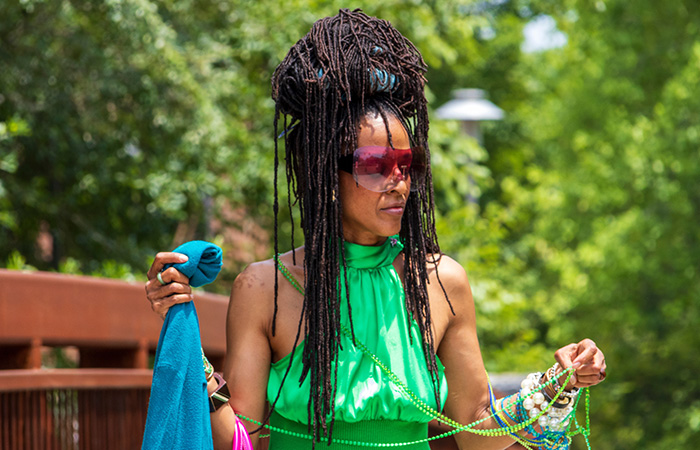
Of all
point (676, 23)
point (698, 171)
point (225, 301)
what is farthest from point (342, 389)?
point (676, 23)

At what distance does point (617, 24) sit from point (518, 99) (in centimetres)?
652

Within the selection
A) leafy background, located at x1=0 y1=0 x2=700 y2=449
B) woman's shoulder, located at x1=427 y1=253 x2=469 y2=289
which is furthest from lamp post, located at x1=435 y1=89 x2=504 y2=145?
woman's shoulder, located at x1=427 y1=253 x2=469 y2=289

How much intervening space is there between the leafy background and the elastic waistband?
2314 mm

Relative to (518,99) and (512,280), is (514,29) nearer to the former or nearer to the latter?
(518,99)

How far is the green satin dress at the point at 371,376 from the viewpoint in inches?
100

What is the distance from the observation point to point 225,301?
4.68 meters

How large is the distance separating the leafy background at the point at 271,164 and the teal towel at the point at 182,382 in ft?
7.90

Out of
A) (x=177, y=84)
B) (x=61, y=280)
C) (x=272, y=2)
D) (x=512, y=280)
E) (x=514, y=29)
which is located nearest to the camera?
(x=61, y=280)

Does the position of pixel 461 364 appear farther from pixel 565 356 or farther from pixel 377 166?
pixel 377 166

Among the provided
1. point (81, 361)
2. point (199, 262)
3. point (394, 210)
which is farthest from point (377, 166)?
point (81, 361)

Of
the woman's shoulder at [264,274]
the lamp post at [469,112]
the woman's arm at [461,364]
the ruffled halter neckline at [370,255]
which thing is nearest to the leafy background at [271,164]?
the lamp post at [469,112]

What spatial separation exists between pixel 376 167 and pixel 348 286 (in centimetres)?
33

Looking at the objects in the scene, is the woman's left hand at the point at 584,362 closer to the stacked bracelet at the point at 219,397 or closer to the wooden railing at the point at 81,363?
the wooden railing at the point at 81,363

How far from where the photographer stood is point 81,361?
12.6 feet
